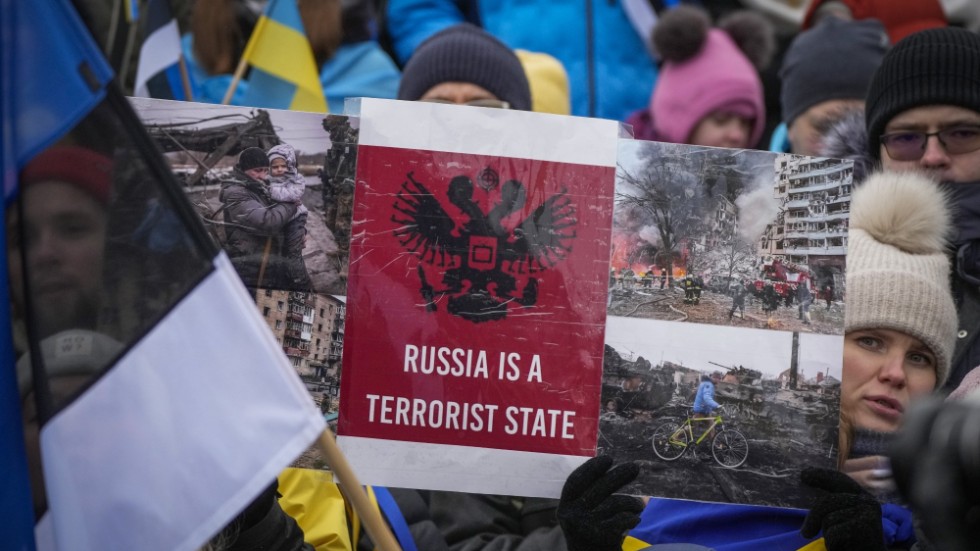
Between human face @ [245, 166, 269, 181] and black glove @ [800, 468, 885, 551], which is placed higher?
human face @ [245, 166, 269, 181]

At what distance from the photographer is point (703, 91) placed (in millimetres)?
4262

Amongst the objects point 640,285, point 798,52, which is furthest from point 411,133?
point 798,52

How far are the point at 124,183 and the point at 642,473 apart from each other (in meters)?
1.22

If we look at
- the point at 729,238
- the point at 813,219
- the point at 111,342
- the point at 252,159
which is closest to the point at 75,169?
the point at 111,342

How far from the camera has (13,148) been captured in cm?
185

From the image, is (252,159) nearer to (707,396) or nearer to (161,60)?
(707,396)

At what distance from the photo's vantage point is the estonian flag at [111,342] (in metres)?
1.78

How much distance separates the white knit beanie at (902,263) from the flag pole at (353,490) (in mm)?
1159

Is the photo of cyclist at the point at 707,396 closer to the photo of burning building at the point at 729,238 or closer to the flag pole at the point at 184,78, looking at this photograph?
the photo of burning building at the point at 729,238

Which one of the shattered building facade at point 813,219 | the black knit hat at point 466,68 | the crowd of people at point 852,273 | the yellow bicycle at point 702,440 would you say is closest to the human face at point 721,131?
the crowd of people at point 852,273

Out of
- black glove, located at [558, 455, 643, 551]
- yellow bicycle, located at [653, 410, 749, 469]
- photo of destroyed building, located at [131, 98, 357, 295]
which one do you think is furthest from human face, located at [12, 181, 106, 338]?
yellow bicycle, located at [653, 410, 749, 469]

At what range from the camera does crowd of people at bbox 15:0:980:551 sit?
1874 mm

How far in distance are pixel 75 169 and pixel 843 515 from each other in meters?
1.67

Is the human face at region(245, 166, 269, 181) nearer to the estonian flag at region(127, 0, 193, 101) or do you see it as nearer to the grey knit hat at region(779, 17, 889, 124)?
the estonian flag at region(127, 0, 193, 101)
